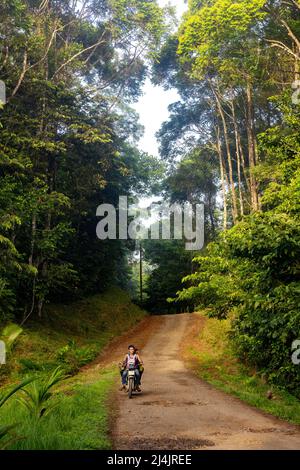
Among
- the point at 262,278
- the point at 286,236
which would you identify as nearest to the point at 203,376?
the point at 262,278

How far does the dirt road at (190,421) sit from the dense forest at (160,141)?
1.85 m

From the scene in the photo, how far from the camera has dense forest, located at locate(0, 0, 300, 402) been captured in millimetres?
10845

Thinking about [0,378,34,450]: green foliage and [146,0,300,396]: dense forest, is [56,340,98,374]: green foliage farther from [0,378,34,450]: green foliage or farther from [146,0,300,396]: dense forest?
[0,378,34,450]: green foliage

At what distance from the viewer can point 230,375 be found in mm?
15953

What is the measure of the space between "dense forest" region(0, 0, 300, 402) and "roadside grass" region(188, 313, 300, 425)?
1.95 ft

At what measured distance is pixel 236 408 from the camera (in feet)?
32.5

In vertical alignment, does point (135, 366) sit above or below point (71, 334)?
above

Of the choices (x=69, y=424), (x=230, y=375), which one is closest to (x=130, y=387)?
(x=69, y=424)

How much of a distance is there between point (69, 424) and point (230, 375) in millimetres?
9989

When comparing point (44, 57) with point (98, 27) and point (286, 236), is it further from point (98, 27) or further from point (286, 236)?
point (286, 236)

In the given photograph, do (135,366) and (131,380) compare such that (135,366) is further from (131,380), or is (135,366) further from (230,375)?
(230,375)

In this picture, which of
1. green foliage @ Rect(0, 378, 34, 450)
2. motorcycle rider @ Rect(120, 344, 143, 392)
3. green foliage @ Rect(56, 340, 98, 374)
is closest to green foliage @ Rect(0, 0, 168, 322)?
green foliage @ Rect(56, 340, 98, 374)

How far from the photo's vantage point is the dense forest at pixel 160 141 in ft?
35.6

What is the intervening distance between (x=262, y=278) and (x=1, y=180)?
12876mm
